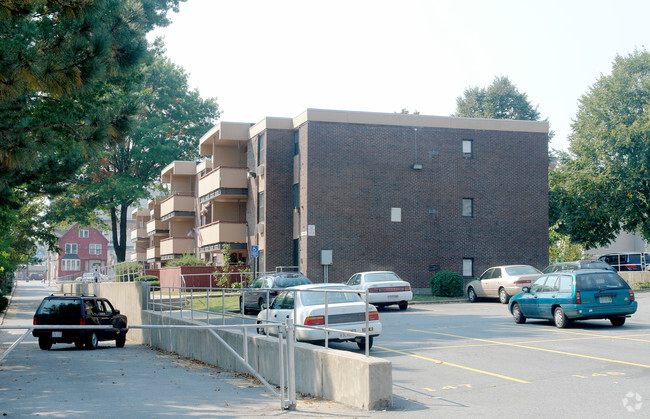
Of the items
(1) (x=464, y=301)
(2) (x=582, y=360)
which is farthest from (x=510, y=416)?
(1) (x=464, y=301)

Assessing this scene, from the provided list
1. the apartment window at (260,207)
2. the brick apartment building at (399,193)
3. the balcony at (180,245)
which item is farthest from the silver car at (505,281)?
the balcony at (180,245)

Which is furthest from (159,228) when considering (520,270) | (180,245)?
(520,270)

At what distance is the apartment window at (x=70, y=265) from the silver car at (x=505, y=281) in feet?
381

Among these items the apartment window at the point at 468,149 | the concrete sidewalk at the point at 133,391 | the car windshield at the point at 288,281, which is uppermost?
the apartment window at the point at 468,149

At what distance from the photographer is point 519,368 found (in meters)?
12.7

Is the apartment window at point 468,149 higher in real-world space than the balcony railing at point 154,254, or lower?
higher

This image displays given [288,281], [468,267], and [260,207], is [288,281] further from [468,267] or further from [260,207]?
[468,267]

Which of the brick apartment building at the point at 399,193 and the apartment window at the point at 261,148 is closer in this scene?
the brick apartment building at the point at 399,193

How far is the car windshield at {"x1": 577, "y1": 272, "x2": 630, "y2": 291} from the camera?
1898cm

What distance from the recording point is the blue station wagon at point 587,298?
18.9 metres

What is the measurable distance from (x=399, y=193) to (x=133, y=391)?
28.4 m

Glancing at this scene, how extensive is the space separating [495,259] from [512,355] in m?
26.9

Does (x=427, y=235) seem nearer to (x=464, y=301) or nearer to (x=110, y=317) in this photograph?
(x=464, y=301)

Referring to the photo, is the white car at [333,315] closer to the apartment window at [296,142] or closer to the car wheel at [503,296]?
the car wheel at [503,296]
